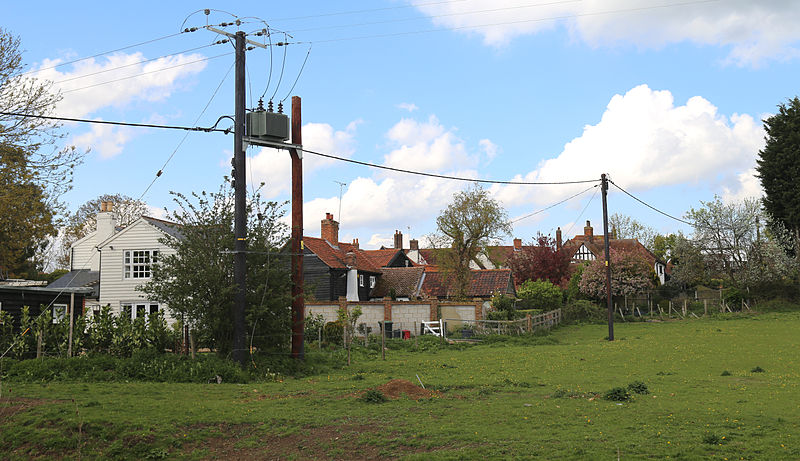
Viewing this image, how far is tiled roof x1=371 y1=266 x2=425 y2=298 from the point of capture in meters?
49.3

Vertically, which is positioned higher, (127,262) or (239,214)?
(239,214)

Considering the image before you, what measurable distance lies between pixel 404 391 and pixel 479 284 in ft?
120

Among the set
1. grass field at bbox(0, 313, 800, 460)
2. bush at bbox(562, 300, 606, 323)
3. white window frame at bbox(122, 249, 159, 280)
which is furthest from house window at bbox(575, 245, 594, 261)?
grass field at bbox(0, 313, 800, 460)

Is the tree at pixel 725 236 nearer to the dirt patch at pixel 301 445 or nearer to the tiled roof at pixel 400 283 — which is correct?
the tiled roof at pixel 400 283

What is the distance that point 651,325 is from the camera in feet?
141

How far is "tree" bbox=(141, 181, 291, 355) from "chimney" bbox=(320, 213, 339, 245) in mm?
28772

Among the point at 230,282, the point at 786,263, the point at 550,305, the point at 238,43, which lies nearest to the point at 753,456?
the point at 230,282

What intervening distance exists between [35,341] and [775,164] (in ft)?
190

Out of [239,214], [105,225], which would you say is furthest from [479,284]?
[239,214]

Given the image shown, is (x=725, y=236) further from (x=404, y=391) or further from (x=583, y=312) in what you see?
(x=404, y=391)

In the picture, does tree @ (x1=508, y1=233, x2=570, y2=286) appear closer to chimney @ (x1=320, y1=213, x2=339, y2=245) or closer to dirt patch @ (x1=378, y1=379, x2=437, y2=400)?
chimney @ (x1=320, y1=213, x2=339, y2=245)

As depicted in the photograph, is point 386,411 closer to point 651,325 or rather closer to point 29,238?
point 29,238

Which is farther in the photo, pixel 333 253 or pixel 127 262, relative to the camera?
pixel 333 253

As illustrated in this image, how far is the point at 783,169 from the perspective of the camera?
2143 inches
